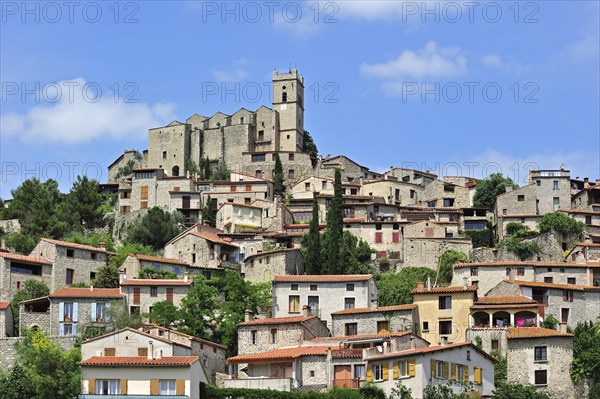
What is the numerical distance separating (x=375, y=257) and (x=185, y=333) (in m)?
22.7

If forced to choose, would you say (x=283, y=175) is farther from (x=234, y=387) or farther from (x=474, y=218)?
(x=234, y=387)

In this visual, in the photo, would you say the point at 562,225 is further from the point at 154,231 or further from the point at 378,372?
the point at 154,231

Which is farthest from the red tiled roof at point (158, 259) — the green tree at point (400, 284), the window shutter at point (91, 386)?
the window shutter at point (91, 386)

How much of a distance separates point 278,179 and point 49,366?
46.4 metres

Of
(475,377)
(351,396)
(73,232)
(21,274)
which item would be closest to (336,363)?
(351,396)

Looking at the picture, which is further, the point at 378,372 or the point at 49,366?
the point at 49,366

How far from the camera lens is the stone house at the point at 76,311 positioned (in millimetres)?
69562

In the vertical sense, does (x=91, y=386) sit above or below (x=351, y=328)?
below

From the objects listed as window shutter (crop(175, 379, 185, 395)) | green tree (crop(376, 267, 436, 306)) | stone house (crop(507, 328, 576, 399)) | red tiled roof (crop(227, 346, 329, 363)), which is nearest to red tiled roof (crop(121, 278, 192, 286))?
red tiled roof (crop(227, 346, 329, 363))

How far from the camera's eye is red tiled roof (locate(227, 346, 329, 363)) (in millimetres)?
59406

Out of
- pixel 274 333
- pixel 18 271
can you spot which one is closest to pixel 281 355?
pixel 274 333

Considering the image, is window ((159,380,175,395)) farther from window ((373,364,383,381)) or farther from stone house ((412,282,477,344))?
stone house ((412,282,477,344))

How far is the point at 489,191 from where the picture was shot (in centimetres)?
9775

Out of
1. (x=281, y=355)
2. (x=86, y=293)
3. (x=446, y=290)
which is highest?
(x=86, y=293)
